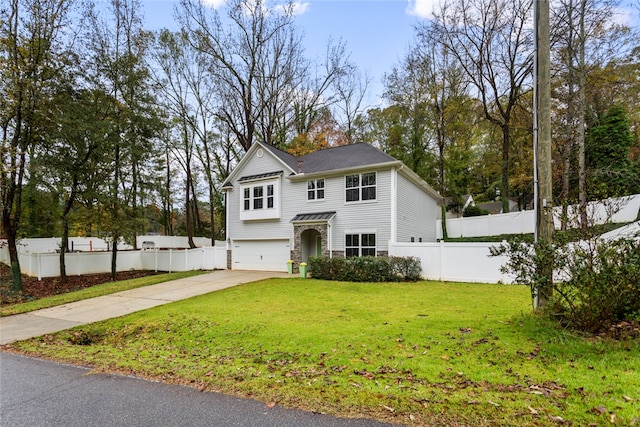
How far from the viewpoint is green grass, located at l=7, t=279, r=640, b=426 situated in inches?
119

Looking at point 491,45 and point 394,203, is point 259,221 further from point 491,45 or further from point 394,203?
point 491,45

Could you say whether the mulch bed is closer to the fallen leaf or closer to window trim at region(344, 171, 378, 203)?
window trim at region(344, 171, 378, 203)

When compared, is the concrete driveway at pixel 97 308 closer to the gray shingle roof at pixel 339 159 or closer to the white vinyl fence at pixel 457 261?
the gray shingle roof at pixel 339 159

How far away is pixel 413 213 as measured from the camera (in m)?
16.0

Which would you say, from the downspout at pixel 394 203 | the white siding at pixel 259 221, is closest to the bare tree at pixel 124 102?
the white siding at pixel 259 221

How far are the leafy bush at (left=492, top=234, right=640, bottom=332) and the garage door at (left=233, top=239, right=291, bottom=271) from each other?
12844 mm

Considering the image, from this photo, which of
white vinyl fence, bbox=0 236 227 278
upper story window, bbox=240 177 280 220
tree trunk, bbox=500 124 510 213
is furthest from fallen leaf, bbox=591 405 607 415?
tree trunk, bbox=500 124 510 213

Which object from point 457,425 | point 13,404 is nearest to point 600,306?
point 457,425

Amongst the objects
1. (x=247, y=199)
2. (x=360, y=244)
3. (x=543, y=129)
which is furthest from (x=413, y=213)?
(x=543, y=129)

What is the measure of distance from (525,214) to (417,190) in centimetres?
804

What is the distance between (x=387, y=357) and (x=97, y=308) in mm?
9119

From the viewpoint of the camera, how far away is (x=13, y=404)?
365 cm

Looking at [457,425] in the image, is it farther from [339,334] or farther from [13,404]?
[13,404]

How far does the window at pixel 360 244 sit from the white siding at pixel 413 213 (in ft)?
3.89
